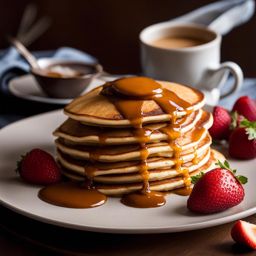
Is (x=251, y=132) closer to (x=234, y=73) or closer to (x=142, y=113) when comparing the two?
(x=142, y=113)

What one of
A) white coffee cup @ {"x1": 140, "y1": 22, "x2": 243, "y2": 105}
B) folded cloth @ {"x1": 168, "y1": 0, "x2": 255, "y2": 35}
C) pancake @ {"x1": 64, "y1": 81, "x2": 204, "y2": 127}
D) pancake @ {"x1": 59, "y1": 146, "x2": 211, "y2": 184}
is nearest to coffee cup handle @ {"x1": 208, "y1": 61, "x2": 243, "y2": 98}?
white coffee cup @ {"x1": 140, "y1": 22, "x2": 243, "y2": 105}

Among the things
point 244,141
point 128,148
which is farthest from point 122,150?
point 244,141

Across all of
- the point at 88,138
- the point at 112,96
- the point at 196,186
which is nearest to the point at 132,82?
the point at 112,96

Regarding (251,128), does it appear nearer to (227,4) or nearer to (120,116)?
(120,116)

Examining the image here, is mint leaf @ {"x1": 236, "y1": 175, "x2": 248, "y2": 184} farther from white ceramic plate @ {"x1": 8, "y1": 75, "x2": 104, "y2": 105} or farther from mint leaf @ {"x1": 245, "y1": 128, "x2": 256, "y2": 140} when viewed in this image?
white ceramic plate @ {"x1": 8, "y1": 75, "x2": 104, "y2": 105}

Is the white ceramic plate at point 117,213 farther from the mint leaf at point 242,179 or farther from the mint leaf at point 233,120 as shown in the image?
the mint leaf at point 233,120
